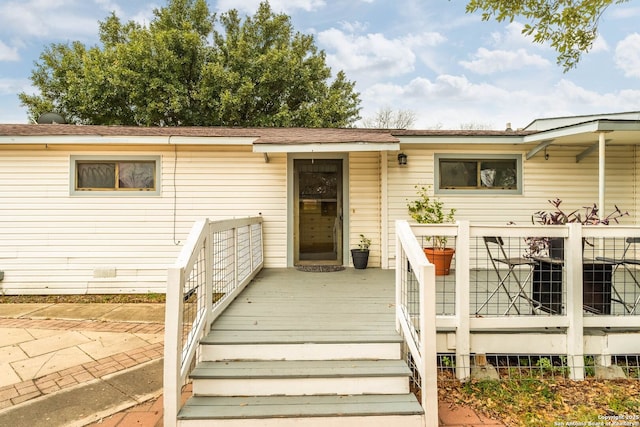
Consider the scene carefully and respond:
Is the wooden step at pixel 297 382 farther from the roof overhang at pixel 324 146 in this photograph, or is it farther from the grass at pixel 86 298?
the grass at pixel 86 298

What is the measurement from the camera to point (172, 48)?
1372cm

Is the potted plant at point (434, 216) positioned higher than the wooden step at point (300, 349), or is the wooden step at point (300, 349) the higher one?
the potted plant at point (434, 216)

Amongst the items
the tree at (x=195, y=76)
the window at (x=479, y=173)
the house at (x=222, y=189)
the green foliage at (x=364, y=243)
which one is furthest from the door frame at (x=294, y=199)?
the tree at (x=195, y=76)

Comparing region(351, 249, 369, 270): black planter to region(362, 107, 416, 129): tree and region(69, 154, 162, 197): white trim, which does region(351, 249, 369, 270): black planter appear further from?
region(362, 107, 416, 129): tree

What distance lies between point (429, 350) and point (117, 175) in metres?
5.88

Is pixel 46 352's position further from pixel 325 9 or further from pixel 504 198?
pixel 325 9

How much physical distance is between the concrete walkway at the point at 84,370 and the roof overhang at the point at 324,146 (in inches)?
117

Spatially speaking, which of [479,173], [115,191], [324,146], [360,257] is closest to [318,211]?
[360,257]

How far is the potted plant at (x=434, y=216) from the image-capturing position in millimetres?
5262

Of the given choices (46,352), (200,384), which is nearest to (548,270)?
(200,384)

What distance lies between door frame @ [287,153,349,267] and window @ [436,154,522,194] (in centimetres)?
166

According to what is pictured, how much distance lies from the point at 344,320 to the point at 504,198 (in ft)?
14.5

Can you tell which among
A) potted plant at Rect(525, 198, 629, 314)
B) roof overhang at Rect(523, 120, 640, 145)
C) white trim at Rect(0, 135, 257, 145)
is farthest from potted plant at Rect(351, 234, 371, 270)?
roof overhang at Rect(523, 120, 640, 145)

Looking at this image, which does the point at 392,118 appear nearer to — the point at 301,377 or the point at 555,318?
the point at 555,318
